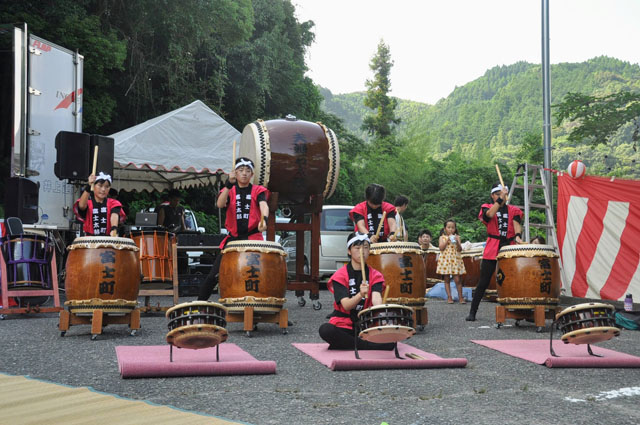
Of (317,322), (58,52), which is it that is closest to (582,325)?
(317,322)

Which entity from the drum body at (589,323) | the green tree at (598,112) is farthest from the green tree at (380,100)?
the drum body at (589,323)

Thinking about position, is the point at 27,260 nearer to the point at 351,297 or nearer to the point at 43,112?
the point at 43,112

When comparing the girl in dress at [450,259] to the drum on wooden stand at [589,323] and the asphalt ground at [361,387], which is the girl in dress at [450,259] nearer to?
the asphalt ground at [361,387]

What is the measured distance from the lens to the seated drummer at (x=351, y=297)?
5117 mm

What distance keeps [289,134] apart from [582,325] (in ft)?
13.1

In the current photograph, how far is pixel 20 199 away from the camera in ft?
27.3

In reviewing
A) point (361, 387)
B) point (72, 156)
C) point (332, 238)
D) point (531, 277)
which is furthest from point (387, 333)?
point (332, 238)

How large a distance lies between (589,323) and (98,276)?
13.1ft

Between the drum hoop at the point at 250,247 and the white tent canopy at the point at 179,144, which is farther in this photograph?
the white tent canopy at the point at 179,144

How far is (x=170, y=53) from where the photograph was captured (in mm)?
15930

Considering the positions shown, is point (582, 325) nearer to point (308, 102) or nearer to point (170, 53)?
point (170, 53)

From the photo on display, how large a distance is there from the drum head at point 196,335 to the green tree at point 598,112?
12.5 m

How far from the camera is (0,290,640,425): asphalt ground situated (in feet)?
11.2

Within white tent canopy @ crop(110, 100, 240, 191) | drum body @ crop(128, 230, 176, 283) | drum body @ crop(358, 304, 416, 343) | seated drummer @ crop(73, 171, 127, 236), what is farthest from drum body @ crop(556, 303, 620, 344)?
white tent canopy @ crop(110, 100, 240, 191)
